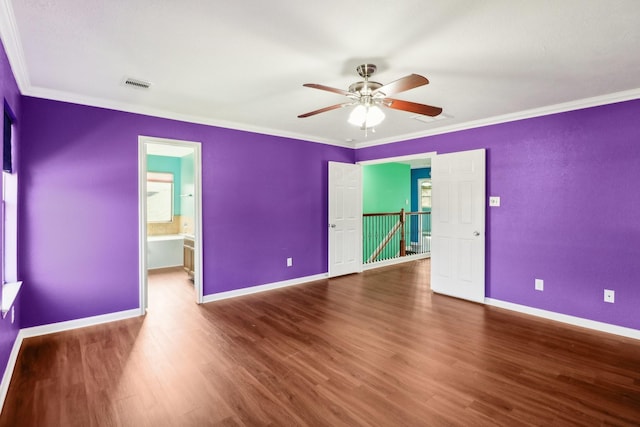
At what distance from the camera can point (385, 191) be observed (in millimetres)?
8820

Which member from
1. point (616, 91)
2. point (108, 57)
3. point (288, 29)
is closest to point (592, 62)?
point (616, 91)

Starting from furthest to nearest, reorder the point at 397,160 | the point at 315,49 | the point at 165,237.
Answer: the point at 165,237 < the point at 397,160 < the point at 315,49

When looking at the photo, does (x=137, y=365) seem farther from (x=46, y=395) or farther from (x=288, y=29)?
(x=288, y=29)

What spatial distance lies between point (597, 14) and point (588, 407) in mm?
2480

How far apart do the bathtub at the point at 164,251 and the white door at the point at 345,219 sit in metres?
3.37

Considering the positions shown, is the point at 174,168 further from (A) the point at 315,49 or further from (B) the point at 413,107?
(B) the point at 413,107

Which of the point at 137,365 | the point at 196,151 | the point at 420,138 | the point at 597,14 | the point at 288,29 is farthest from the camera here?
the point at 420,138

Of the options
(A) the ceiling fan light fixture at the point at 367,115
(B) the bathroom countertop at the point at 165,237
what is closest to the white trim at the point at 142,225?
(A) the ceiling fan light fixture at the point at 367,115

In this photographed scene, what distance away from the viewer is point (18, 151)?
2.99 meters

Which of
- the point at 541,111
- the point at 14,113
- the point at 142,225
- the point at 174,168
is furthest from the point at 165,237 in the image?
the point at 541,111

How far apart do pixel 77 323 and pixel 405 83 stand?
399 cm

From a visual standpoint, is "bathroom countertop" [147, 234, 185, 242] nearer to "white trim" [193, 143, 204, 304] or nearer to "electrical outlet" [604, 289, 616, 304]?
"white trim" [193, 143, 204, 304]

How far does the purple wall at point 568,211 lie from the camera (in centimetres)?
322

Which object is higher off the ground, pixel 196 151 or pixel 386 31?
pixel 386 31
